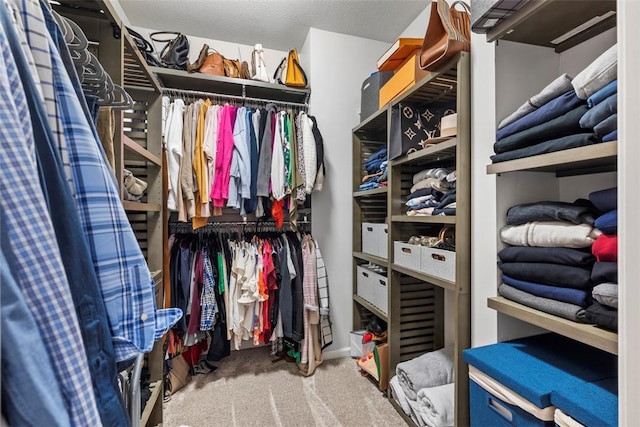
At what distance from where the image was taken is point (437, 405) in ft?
4.35

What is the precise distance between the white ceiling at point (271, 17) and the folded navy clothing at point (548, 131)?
62.2 inches

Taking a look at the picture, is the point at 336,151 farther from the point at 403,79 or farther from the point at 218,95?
the point at 218,95

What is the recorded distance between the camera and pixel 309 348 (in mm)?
2057

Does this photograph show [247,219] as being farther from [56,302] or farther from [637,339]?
[637,339]

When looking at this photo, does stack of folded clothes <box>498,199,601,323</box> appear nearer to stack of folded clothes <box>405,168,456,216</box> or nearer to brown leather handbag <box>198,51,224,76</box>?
stack of folded clothes <box>405,168,456,216</box>

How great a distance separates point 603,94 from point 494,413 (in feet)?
3.29

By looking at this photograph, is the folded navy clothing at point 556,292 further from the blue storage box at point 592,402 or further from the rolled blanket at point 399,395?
the rolled blanket at point 399,395

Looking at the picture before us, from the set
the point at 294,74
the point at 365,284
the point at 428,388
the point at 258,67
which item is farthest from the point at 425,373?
the point at 258,67

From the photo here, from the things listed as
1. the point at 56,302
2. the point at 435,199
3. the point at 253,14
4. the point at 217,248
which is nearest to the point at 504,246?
the point at 435,199

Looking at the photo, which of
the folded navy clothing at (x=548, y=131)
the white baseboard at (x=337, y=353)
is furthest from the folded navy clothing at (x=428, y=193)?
the white baseboard at (x=337, y=353)

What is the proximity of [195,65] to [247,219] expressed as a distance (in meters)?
1.17

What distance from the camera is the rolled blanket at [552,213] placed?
0.85 m

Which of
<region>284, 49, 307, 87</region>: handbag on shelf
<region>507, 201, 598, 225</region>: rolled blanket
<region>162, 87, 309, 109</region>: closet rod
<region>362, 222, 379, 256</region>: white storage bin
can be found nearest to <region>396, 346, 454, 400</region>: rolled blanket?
<region>362, 222, 379, 256</region>: white storage bin

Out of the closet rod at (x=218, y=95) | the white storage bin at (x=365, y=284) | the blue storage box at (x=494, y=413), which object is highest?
the closet rod at (x=218, y=95)
